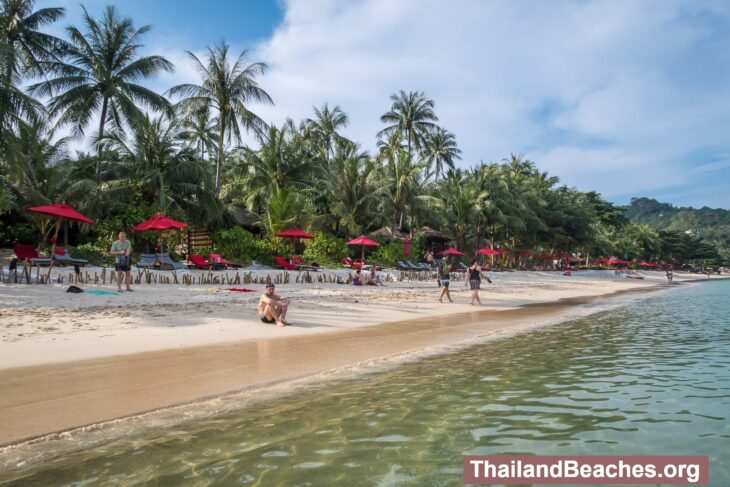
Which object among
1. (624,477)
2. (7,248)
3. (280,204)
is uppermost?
(280,204)

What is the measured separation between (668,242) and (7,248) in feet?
321

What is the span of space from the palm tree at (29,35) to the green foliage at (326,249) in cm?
1454

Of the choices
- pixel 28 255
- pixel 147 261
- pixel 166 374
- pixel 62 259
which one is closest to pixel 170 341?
pixel 166 374

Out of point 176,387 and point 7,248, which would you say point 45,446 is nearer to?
point 176,387

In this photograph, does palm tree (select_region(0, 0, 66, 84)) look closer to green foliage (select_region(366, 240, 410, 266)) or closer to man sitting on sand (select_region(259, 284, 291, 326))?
man sitting on sand (select_region(259, 284, 291, 326))

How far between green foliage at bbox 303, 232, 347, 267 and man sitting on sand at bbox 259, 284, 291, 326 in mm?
15738

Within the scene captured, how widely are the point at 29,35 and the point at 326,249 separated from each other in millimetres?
16514

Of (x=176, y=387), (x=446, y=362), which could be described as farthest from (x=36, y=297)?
(x=446, y=362)

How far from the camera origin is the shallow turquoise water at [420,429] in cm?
335

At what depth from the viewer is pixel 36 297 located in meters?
10.6

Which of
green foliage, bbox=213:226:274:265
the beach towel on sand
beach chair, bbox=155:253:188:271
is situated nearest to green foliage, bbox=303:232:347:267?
green foliage, bbox=213:226:274:265

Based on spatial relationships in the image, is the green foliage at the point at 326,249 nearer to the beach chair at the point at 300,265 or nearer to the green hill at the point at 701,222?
the beach chair at the point at 300,265

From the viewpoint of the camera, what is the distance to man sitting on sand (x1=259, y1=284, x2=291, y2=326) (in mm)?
9578

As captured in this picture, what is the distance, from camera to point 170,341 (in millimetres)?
7699
